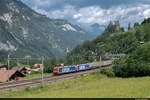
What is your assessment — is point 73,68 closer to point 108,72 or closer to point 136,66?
point 108,72

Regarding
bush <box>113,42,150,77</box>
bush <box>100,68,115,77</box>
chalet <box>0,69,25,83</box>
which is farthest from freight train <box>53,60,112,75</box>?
chalet <box>0,69,25,83</box>

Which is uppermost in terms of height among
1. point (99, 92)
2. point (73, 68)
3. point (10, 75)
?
point (73, 68)

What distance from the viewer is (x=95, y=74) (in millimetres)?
68438

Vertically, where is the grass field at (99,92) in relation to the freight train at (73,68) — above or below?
below

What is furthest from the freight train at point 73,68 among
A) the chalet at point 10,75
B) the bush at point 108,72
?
the chalet at point 10,75

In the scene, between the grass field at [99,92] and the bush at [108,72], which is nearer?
the grass field at [99,92]

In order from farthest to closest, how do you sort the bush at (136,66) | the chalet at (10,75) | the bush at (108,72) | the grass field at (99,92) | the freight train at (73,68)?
the freight train at (73,68), the chalet at (10,75), the bush at (108,72), the bush at (136,66), the grass field at (99,92)

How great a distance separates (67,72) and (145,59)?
105 feet

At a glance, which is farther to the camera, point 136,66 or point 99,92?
point 136,66

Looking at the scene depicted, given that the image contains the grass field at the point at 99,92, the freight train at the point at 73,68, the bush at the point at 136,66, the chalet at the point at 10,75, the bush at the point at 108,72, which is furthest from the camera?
the freight train at the point at 73,68

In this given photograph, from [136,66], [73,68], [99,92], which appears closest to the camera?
[99,92]

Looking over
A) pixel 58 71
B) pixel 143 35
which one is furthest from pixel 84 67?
pixel 143 35

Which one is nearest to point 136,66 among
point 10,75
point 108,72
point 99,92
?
point 108,72

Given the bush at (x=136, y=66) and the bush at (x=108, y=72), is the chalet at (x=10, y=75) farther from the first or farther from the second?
the bush at (x=136, y=66)
